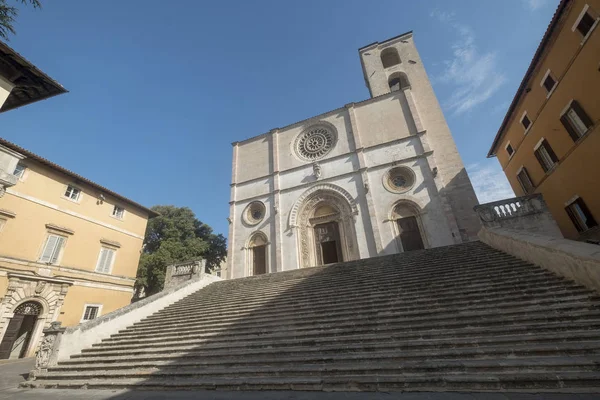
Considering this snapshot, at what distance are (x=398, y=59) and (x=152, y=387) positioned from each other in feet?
82.1

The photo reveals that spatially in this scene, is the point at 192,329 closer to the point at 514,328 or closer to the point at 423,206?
the point at 514,328

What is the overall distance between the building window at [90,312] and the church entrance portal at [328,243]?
12.4m

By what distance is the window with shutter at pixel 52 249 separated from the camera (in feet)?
42.0

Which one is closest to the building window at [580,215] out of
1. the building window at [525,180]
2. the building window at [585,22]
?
the building window at [525,180]

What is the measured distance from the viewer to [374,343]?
4809 millimetres

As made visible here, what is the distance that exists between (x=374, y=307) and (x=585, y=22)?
13.1 m

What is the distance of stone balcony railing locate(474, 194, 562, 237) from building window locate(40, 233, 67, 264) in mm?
19198

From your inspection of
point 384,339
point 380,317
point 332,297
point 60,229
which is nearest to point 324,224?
point 332,297

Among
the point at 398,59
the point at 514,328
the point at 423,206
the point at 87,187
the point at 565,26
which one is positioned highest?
the point at 398,59

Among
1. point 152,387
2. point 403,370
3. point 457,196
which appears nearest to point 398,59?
point 457,196

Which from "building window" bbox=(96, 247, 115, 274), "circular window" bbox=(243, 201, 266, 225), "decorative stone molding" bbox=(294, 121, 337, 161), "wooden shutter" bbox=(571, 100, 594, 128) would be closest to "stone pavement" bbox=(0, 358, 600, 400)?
"building window" bbox=(96, 247, 115, 274)

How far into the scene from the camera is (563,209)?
40.7 feet

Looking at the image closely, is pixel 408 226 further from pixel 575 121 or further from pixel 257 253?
pixel 257 253

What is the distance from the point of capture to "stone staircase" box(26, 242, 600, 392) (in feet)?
12.1
